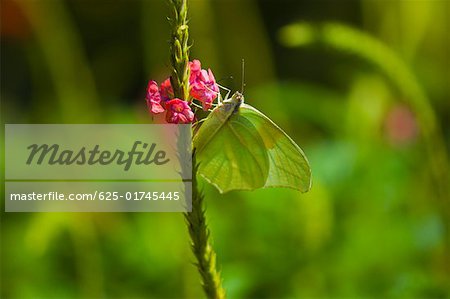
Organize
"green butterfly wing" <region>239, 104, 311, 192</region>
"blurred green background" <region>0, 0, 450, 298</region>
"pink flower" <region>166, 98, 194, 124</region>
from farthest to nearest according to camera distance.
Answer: "blurred green background" <region>0, 0, 450, 298</region>
"green butterfly wing" <region>239, 104, 311, 192</region>
"pink flower" <region>166, 98, 194, 124</region>

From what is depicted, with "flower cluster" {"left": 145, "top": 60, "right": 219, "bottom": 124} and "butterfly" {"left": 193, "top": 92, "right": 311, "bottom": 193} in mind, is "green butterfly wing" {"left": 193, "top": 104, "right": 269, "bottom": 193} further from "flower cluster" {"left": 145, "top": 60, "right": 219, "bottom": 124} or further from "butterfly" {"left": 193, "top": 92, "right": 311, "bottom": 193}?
"flower cluster" {"left": 145, "top": 60, "right": 219, "bottom": 124}

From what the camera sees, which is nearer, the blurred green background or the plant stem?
the plant stem

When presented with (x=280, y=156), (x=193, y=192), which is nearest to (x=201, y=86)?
(x=193, y=192)

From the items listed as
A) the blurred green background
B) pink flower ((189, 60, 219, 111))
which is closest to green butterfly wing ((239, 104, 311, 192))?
pink flower ((189, 60, 219, 111))

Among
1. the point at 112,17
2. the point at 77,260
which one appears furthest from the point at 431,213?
the point at 112,17

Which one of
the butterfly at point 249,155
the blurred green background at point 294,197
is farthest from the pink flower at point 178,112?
the blurred green background at point 294,197

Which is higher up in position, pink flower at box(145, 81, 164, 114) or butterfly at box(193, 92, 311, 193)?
pink flower at box(145, 81, 164, 114)
